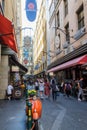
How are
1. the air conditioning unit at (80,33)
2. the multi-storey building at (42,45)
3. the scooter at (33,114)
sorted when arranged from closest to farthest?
the scooter at (33,114) → the air conditioning unit at (80,33) → the multi-storey building at (42,45)

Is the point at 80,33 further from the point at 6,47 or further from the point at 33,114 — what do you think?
the point at 33,114

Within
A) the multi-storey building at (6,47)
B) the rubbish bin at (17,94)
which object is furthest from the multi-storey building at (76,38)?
the multi-storey building at (6,47)

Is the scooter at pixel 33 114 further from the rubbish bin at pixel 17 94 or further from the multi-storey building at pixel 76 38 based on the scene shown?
the rubbish bin at pixel 17 94

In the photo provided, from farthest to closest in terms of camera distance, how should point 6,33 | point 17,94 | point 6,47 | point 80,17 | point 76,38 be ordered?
point 80,17
point 76,38
point 6,47
point 17,94
point 6,33

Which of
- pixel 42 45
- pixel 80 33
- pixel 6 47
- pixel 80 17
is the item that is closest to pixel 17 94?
pixel 6 47

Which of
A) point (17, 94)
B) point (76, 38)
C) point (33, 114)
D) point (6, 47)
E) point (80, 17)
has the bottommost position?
point (33, 114)

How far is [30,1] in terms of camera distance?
18.4m

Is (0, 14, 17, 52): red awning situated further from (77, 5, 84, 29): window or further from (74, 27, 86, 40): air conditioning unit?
(77, 5, 84, 29): window

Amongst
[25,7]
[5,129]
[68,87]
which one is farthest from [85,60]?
[5,129]

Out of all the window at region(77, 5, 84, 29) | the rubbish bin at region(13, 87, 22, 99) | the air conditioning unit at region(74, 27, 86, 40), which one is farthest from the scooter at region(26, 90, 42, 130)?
the window at region(77, 5, 84, 29)

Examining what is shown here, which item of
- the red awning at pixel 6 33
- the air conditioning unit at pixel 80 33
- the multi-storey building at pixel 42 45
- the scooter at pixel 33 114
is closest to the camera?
the scooter at pixel 33 114

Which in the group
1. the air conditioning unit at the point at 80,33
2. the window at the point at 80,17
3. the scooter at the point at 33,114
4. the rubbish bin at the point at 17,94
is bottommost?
the scooter at the point at 33,114

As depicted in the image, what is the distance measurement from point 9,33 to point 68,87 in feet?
40.7

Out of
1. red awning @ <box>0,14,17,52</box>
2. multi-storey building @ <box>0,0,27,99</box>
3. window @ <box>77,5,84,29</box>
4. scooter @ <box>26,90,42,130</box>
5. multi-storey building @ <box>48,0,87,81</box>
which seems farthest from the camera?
window @ <box>77,5,84,29</box>
